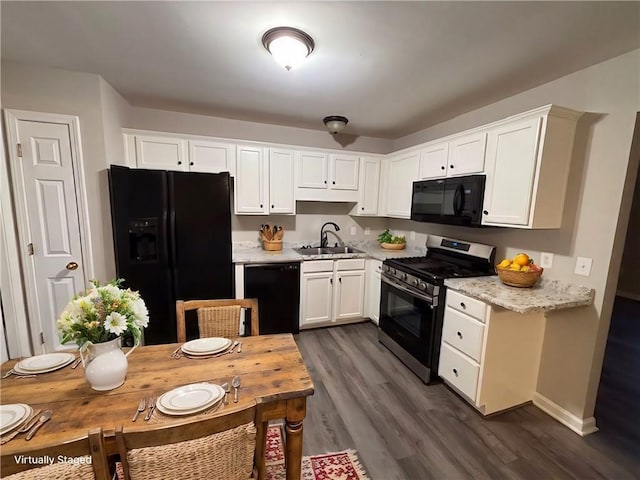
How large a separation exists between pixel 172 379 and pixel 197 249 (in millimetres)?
1611

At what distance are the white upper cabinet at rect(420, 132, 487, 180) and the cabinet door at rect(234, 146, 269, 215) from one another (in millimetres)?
1720

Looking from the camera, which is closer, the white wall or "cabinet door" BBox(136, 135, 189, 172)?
the white wall

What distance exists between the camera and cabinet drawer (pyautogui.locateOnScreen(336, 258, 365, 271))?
11.0ft

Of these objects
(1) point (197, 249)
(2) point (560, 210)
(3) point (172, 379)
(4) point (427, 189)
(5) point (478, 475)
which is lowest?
(5) point (478, 475)

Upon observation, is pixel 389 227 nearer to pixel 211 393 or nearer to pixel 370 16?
pixel 370 16

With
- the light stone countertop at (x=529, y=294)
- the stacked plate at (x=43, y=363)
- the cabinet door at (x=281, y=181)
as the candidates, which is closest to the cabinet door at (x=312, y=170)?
the cabinet door at (x=281, y=181)

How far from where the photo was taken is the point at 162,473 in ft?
2.62

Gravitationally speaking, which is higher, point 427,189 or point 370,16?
point 370,16

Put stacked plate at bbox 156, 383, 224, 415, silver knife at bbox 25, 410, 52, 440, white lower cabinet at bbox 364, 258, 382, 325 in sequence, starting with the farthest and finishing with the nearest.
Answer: white lower cabinet at bbox 364, 258, 382, 325 < stacked plate at bbox 156, 383, 224, 415 < silver knife at bbox 25, 410, 52, 440

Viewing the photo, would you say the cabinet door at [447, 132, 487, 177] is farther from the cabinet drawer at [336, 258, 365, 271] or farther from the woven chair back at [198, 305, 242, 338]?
the woven chair back at [198, 305, 242, 338]

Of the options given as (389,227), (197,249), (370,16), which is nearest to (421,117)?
(389,227)

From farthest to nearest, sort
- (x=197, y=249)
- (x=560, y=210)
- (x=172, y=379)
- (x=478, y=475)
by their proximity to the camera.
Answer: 1. (x=197, y=249)
2. (x=560, y=210)
3. (x=478, y=475)
4. (x=172, y=379)

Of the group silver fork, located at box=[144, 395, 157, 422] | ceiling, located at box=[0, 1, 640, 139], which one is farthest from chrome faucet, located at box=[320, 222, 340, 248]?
silver fork, located at box=[144, 395, 157, 422]

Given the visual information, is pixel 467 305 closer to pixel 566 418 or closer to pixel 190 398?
pixel 566 418
